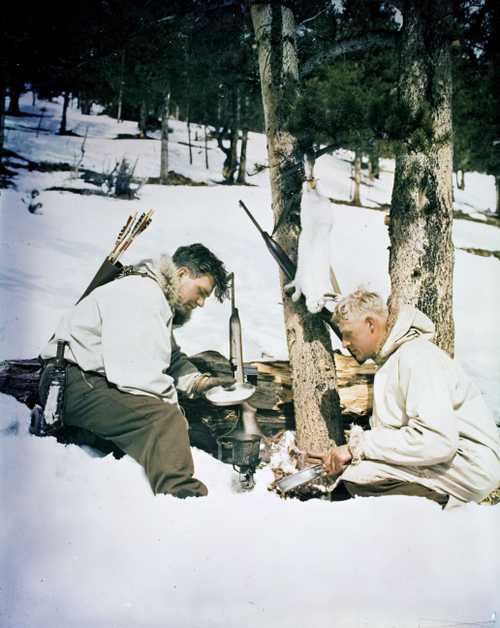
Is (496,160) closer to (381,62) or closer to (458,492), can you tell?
(381,62)

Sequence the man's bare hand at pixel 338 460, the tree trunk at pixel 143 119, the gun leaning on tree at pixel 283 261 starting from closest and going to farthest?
the man's bare hand at pixel 338 460 → the gun leaning on tree at pixel 283 261 → the tree trunk at pixel 143 119

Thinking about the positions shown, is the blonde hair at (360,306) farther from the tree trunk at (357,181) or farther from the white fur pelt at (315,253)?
the tree trunk at (357,181)

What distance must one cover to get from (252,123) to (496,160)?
2.09 m

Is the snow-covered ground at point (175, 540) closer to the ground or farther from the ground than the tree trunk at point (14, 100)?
closer to the ground

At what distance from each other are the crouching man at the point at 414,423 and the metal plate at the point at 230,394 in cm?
75

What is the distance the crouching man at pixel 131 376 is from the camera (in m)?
2.48

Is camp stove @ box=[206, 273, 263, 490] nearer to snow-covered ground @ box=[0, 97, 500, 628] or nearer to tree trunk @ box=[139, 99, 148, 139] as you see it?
snow-covered ground @ box=[0, 97, 500, 628]

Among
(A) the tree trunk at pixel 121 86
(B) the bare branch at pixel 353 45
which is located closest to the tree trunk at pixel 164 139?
(A) the tree trunk at pixel 121 86

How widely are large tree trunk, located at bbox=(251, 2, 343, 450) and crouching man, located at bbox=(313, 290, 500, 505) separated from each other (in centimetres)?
62

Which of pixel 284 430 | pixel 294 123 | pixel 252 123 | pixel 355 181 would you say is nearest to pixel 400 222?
pixel 355 181

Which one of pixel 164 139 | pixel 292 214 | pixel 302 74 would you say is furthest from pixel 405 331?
pixel 164 139

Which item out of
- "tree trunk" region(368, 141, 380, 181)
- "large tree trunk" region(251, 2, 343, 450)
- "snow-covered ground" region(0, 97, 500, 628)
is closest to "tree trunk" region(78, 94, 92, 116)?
"snow-covered ground" region(0, 97, 500, 628)

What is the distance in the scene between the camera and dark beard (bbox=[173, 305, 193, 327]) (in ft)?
9.10

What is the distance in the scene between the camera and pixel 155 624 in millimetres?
2125
